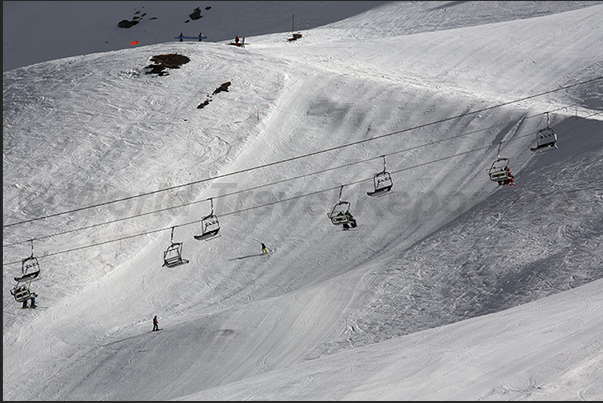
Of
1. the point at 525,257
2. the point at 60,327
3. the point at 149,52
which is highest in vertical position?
the point at 149,52

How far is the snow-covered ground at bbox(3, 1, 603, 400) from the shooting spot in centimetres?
2488

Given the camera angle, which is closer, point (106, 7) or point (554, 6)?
point (554, 6)

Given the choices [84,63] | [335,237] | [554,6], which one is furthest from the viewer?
[554,6]

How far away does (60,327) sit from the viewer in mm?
30922

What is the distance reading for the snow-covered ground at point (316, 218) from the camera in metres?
24.9

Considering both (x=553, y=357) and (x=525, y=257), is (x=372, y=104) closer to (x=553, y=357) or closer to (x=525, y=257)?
(x=525, y=257)

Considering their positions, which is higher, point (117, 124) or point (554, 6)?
point (554, 6)

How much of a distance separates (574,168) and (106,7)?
58.2 metres

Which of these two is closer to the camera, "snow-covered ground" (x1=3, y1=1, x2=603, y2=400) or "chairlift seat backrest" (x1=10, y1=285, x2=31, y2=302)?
"snow-covered ground" (x1=3, y1=1, x2=603, y2=400)

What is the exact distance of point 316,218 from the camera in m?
36.5

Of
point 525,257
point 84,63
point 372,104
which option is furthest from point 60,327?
point 84,63

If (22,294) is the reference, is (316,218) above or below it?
below

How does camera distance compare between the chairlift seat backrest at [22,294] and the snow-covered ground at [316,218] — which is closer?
the snow-covered ground at [316,218]

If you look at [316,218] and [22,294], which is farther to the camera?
[316,218]
